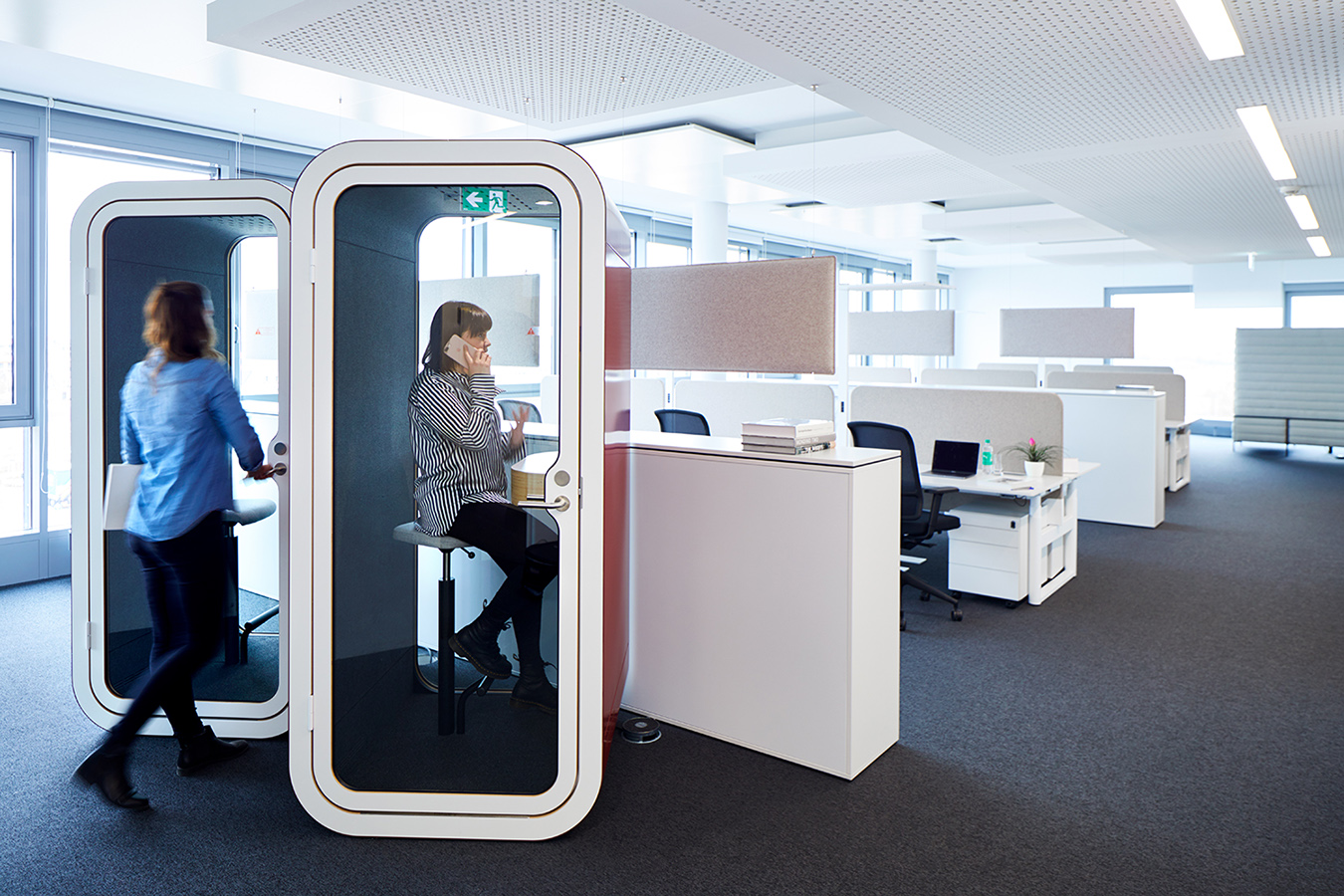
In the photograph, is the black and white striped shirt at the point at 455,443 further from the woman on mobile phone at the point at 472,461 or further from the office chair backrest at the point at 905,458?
the office chair backrest at the point at 905,458

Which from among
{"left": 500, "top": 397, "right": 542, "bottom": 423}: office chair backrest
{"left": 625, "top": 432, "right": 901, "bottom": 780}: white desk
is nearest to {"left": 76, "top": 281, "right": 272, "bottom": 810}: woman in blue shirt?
{"left": 500, "top": 397, "right": 542, "bottom": 423}: office chair backrest

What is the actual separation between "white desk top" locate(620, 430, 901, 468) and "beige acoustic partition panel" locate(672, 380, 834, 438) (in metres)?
2.42

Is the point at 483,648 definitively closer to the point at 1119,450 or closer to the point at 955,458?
the point at 955,458

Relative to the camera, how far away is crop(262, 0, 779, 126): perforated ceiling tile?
104 inches

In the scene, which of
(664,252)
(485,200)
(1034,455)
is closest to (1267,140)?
(1034,455)

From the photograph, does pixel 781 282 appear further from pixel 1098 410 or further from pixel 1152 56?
pixel 1098 410

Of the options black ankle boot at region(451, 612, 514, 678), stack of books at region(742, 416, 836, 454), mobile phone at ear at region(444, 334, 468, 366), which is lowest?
black ankle boot at region(451, 612, 514, 678)

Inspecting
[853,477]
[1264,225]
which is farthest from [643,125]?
[1264,225]

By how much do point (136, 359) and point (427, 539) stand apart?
1375 mm

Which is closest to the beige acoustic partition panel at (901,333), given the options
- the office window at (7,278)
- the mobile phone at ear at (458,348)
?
the mobile phone at ear at (458,348)

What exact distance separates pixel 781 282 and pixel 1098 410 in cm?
417

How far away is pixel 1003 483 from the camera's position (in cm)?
442

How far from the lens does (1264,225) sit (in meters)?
7.16

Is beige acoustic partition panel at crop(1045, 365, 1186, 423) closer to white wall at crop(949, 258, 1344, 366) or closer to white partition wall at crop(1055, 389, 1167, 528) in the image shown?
white partition wall at crop(1055, 389, 1167, 528)
